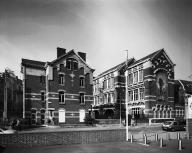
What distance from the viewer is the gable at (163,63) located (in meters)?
43.0

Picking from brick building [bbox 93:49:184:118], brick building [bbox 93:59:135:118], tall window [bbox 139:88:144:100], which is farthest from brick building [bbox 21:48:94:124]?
tall window [bbox 139:88:144:100]

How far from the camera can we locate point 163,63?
44031 millimetres

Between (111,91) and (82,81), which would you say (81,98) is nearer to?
(82,81)

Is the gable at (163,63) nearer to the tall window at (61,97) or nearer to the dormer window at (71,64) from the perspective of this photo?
the dormer window at (71,64)

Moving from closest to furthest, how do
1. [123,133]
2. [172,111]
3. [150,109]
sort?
1. [123,133]
2. [150,109]
3. [172,111]

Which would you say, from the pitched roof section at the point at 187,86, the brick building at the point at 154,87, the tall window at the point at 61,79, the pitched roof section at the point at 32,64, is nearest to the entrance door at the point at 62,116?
the tall window at the point at 61,79

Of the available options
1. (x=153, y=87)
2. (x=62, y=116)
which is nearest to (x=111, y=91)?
(x=153, y=87)

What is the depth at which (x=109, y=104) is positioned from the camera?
4950 cm

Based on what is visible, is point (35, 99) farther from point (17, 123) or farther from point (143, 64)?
point (143, 64)

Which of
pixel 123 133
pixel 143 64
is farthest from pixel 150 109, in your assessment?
pixel 123 133

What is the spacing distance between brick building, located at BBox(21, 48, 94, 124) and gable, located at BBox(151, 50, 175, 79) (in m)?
12.4

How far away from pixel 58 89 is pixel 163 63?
833 inches

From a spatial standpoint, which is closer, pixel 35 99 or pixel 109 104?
pixel 35 99

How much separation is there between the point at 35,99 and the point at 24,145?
88.8 ft
